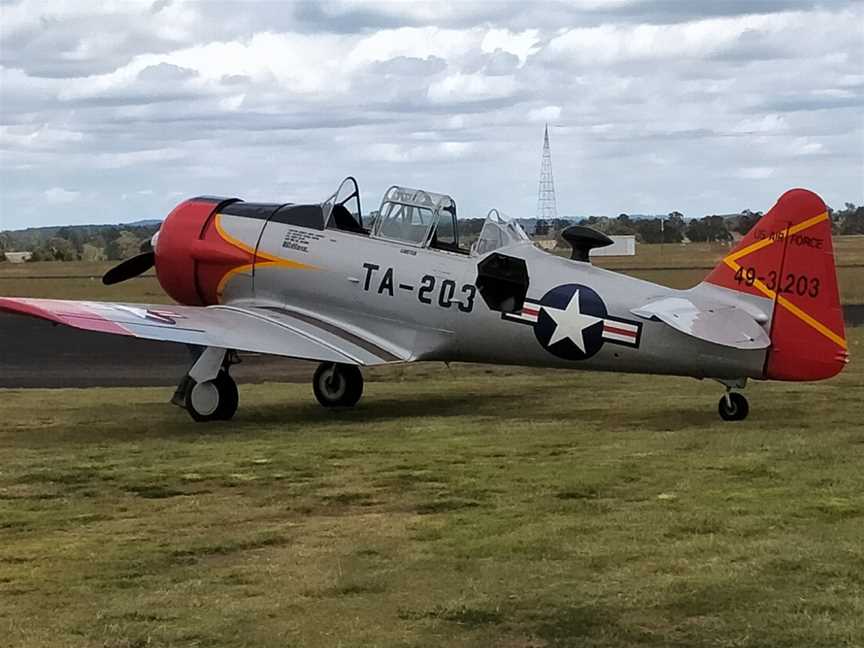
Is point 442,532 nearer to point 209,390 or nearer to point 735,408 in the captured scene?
point 735,408

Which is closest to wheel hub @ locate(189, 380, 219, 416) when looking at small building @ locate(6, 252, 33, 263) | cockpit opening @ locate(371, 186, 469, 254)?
cockpit opening @ locate(371, 186, 469, 254)

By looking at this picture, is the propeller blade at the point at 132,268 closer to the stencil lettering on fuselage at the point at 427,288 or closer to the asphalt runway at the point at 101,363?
the asphalt runway at the point at 101,363

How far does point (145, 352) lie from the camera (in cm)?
2306

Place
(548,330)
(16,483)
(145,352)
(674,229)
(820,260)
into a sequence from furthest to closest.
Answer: (674,229), (145,352), (548,330), (820,260), (16,483)

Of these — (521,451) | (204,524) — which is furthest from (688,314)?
(204,524)

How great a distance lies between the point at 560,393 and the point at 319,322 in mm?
3024

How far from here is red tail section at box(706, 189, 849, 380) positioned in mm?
10047

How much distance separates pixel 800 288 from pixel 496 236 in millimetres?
2991

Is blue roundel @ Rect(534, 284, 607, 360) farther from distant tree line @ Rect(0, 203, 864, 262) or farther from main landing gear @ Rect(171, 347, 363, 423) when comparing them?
distant tree line @ Rect(0, 203, 864, 262)

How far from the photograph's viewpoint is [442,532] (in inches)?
251

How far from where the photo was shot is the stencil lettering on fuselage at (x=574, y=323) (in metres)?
10.6

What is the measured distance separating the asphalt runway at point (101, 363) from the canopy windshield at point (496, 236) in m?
6.07

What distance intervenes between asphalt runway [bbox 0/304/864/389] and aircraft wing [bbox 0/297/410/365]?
3947mm

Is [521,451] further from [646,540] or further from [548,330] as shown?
[646,540]
